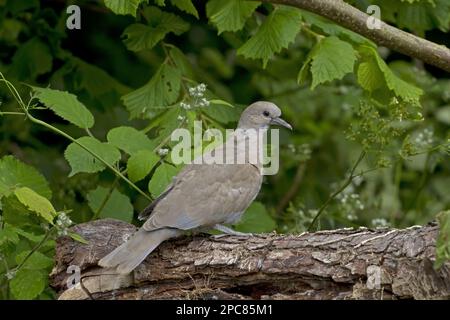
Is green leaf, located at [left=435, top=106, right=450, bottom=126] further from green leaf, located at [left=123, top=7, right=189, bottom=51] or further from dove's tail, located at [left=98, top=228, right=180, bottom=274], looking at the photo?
dove's tail, located at [left=98, top=228, right=180, bottom=274]

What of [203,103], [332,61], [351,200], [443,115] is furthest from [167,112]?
[443,115]

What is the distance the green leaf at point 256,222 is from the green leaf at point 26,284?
4.70 feet

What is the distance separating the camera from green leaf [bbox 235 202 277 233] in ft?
20.7

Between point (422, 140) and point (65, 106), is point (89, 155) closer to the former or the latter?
point (65, 106)

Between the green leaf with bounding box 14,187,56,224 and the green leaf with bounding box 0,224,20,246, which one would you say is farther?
the green leaf with bounding box 0,224,20,246

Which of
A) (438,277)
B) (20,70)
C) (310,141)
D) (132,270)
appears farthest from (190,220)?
(310,141)

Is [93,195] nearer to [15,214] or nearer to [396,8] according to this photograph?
[15,214]

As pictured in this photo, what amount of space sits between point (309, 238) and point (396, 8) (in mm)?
2153

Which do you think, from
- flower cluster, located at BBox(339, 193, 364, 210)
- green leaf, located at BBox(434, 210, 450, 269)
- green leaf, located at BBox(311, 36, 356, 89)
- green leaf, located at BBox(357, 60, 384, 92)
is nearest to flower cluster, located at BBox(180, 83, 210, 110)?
green leaf, located at BBox(311, 36, 356, 89)

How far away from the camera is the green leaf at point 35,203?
4910 millimetres

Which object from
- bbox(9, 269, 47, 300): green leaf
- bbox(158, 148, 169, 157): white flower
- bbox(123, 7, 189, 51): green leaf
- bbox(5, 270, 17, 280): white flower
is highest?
bbox(123, 7, 189, 51): green leaf

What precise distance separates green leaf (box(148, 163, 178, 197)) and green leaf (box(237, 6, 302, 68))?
3.02ft

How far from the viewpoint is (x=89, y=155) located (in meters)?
5.54

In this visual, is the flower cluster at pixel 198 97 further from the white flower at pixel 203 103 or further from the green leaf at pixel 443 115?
the green leaf at pixel 443 115
